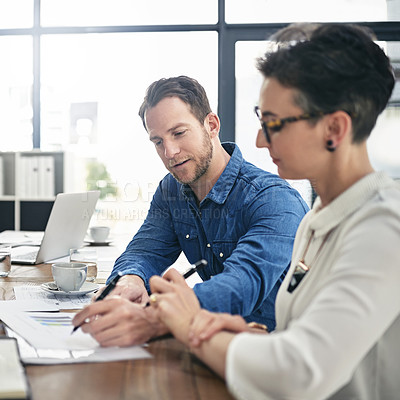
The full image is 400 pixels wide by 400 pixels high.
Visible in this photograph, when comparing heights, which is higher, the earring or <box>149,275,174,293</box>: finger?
the earring

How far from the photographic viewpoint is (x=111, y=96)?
477cm

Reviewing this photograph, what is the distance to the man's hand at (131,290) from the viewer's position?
148 cm

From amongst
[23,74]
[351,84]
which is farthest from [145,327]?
[23,74]

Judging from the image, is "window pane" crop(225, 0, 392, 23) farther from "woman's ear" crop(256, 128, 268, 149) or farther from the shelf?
"woman's ear" crop(256, 128, 268, 149)

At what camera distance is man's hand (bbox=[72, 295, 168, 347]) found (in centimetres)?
112

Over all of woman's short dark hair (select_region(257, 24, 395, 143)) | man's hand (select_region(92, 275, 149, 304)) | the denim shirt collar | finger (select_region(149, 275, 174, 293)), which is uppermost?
woman's short dark hair (select_region(257, 24, 395, 143))

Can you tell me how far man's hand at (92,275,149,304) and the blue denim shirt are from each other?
0.20 feet

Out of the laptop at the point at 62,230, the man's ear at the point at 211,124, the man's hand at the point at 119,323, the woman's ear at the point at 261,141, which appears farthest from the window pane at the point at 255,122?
the man's hand at the point at 119,323

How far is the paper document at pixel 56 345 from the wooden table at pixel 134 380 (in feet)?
0.10

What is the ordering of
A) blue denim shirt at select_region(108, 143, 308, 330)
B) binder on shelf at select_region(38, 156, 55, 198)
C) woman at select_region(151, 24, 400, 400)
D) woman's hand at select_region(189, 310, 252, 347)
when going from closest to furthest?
woman at select_region(151, 24, 400, 400) < woman's hand at select_region(189, 310, 252, 347) < blue denim shirt at select_region(108, 143, 308, 330) < binder on shelf at select_region(38, 156, 55, 198)

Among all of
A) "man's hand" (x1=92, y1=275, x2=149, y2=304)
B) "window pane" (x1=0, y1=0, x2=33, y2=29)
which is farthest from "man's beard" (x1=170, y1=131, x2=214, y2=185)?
"window pane" (x1=0, y1=0, x2=33, y2=29)

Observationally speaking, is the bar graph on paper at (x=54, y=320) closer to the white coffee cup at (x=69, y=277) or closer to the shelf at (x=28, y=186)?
the white coffee cup at (x=69, y=277)

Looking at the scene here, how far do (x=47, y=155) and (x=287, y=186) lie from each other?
332 cm

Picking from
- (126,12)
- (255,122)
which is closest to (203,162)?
(255,122)
